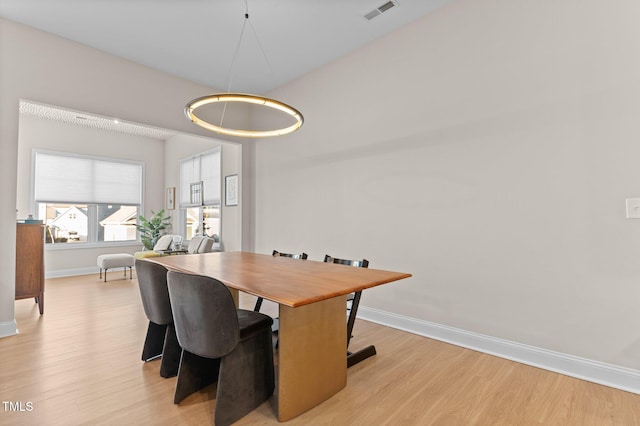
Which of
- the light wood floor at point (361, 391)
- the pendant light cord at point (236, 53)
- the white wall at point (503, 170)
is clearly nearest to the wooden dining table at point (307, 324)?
the light wood floor at point (361, 391)

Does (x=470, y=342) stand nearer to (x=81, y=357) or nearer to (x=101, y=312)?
(x=81, y=357)

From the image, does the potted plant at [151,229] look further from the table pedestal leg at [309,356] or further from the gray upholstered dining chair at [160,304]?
the table pedestal leg at [309,356]

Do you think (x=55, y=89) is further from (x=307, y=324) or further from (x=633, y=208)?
(x=633, y=208)

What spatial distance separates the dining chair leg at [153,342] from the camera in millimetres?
2449

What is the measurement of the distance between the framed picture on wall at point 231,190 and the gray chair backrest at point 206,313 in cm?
411

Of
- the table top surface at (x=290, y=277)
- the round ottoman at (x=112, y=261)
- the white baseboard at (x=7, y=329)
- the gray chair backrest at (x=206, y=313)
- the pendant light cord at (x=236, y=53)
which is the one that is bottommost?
the white baseboard at (x=7, y=329)

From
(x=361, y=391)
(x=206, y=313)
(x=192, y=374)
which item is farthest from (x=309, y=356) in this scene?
(x=192, y=374)

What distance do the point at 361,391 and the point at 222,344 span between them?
3.33 ft

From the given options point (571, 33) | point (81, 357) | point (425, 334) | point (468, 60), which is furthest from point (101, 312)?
point (571, 33)

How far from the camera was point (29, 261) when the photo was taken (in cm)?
354

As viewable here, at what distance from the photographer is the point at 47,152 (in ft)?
19.8

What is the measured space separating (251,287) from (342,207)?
2355 mm

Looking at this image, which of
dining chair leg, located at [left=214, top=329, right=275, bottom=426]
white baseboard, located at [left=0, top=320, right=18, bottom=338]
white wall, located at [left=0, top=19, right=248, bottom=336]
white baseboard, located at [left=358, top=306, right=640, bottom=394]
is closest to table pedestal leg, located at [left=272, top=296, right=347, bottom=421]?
dining chair leg, located at [left=214, top=329, right=275, bottom=426]

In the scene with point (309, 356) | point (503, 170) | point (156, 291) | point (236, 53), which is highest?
point (236, 53)
